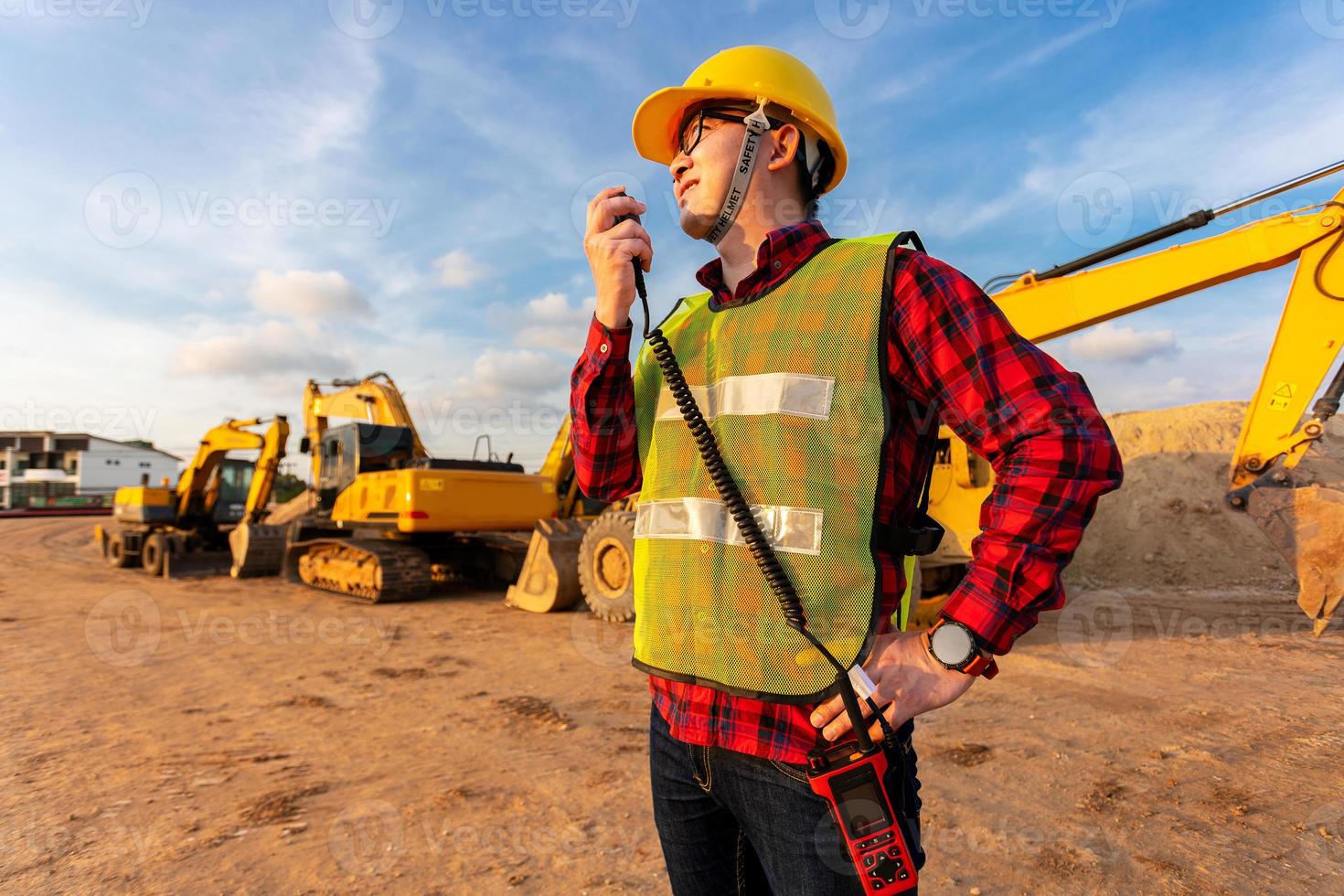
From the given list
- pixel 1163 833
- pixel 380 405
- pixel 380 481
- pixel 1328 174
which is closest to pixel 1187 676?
A: pixel 1163 833

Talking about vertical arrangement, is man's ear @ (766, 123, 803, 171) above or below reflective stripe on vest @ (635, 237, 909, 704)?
above

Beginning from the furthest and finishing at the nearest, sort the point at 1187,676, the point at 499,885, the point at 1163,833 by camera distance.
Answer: the point at 1187,676 → the point at 1163,833 → the point at 499,885

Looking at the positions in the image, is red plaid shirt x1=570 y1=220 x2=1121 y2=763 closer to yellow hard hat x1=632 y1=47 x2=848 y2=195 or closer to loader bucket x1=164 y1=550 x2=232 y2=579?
yellow hard hat x1=632 y1=47 x2=848 y2=195

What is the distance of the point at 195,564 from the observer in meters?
14.8

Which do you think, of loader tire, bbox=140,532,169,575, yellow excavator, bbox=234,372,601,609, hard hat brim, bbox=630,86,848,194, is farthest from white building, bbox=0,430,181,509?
hard hat brim, bbox=630,86,848,194

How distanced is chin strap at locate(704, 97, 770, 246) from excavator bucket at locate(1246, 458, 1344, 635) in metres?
7.18

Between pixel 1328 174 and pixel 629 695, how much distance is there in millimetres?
7505

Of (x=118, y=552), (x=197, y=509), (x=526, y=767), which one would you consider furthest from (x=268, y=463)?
(x=526, y=767)

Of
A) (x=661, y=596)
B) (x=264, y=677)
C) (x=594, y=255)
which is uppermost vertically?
(x=594, y=255)

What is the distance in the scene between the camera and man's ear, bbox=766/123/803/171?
1441 mm

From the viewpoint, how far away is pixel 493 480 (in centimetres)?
1061

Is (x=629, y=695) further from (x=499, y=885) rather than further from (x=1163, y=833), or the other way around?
(x=1163, y=833)

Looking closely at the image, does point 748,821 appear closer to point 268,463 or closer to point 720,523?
point 720,523

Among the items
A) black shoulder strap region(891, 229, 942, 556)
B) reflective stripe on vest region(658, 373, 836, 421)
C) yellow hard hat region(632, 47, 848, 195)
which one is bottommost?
black shoulder strap region(891, 229, 942, 556)
